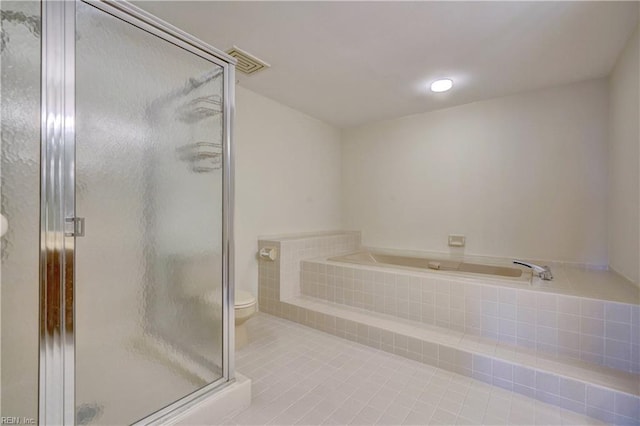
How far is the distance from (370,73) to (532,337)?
2.24 m

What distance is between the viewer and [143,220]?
1.17 meters

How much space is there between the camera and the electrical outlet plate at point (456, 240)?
120 inches

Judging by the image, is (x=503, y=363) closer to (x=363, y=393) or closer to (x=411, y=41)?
(x=363, y=393)

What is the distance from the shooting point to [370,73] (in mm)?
2350

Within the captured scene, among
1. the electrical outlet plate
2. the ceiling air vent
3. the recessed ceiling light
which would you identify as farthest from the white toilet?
the recessed ceiling light

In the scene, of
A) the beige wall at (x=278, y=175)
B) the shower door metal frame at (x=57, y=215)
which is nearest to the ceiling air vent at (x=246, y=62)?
the beige wall at (x=278, y=175)

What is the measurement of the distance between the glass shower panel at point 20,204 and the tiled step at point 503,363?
5.81 ft

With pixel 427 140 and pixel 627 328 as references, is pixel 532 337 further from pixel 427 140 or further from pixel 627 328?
pixel 427 140

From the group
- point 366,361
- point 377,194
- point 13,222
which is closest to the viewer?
point 13,222

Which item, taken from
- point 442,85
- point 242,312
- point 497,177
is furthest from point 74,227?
point 497,177

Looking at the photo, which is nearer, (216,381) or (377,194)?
(216,381)

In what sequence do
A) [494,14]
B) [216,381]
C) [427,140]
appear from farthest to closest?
1. [427,140]
2. [494,14]
3. [216,381]

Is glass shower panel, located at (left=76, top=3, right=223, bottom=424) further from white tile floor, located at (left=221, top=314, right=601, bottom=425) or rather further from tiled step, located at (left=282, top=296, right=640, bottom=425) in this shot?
tiled step, located at (left=282, top=296, right=640, bottom=425)

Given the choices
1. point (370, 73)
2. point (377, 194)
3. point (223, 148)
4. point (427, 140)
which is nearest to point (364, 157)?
point (377, 194)
